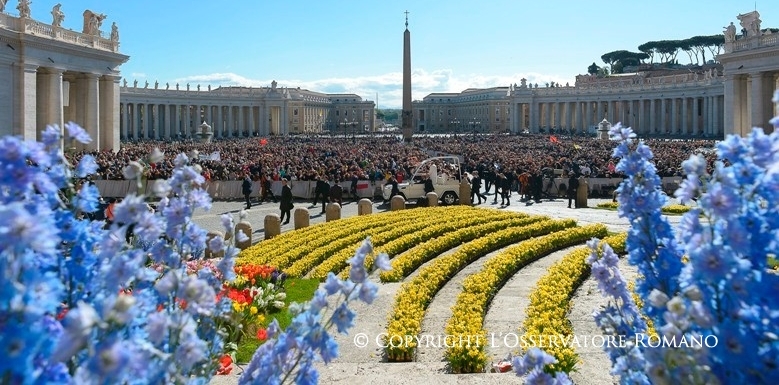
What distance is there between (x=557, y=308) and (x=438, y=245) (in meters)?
6.26

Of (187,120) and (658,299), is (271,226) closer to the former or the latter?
(658,299)

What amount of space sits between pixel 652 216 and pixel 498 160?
37.0m

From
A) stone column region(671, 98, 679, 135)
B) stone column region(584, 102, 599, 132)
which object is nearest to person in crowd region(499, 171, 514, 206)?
stone column region(671, 98, 679, 135)

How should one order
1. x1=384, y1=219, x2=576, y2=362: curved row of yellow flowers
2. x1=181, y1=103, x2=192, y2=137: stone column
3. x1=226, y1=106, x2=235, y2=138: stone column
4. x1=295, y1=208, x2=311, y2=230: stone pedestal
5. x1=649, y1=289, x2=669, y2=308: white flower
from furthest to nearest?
x1=226, y1=106, x2=235, y2=138: stone column → x1=181, y1=103, x2=192, y2=137: stone column → x1=295, y1=208, x2=311, y2=230: stone pedestal → x1=384, y1=219, x2=576, y2=362: curved row of yellow flowers → x1=649, y1=289, x2=669, y2=308: white flower

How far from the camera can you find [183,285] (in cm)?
297

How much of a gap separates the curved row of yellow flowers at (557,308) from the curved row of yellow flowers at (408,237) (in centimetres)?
363

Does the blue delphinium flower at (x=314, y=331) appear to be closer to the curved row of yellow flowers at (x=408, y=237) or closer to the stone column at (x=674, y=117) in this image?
the curved row of yellow flowers at (x=408, y=237)

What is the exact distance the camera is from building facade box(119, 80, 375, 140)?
10056 centimetres

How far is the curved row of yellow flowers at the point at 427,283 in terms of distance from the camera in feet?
28.9

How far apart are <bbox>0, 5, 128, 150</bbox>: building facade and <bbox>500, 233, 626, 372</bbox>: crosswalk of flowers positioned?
3422cm

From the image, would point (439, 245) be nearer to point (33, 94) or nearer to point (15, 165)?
point (15, 165)

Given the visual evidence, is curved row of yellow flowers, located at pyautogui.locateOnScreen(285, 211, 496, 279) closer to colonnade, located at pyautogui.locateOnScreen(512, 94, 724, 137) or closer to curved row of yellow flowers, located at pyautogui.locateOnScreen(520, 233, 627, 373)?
curved row of yellow flowers, located at pyautogui.locateOnScreen(520, 233, 627, 373)

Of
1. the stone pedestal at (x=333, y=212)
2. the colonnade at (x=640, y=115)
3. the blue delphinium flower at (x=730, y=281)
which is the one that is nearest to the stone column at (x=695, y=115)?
the colonnade at (x=640, y=115)

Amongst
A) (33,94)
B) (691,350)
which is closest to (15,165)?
(691,350)
